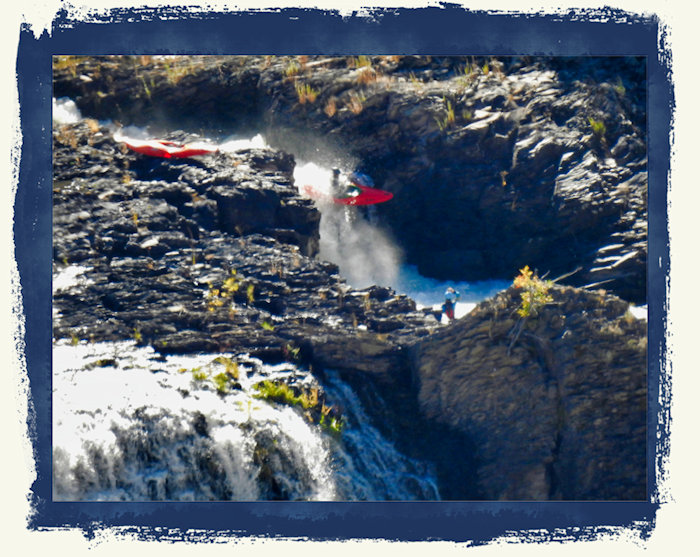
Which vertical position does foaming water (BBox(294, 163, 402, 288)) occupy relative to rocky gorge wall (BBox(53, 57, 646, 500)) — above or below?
above

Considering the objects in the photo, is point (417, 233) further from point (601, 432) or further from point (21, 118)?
point (21, 118)

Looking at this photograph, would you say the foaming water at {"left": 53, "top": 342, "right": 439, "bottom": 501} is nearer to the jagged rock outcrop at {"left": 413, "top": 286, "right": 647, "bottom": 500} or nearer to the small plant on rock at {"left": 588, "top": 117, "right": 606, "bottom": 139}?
the jagged rock outcrop at {"left": 413, "top": 286, "right": 647, "bottom": 500}

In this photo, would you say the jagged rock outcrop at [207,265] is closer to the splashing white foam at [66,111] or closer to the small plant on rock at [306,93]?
the splashing white foam at [66,111]

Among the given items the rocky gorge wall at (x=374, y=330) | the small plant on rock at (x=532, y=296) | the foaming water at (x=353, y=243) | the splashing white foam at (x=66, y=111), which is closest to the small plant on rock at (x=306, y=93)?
the foaming water at (x=353, y=243)

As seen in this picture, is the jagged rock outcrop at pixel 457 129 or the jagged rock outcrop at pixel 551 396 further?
the jagged rock outcrop at pixel 457 129

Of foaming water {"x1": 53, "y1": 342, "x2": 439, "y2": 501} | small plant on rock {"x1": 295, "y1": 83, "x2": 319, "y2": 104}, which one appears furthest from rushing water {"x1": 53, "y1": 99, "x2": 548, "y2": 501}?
small plant on rock {"x1": 295, "y1": 83, "x2": 319, "y2": 104}

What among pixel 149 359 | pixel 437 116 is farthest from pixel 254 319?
pixel 437 116

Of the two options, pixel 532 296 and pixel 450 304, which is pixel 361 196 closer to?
pixel 450 304
